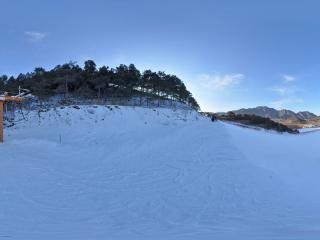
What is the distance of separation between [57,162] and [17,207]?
703 centimetres

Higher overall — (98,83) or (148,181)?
(98,83)

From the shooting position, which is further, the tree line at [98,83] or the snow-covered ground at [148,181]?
the tree line at [98,83]

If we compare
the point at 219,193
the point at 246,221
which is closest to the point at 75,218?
the point at 246,221

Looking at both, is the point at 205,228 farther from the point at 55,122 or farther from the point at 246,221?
the point at 55,122

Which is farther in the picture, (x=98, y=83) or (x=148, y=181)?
(x=98, y=83)

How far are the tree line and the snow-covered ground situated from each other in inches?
351

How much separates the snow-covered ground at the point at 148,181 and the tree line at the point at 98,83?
8.91 metres

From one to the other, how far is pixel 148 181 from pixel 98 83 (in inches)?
Answer: 907

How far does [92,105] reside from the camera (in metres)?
29.1

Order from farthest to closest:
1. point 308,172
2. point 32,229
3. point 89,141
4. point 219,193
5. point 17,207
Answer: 1. point 89,141
2. point 308,172
3. point 219,193
4. point 17,207
5. point 32,229

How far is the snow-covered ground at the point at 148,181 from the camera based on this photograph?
31.2ft

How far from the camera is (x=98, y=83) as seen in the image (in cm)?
3694

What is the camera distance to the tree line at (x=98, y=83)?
3612 centimetres

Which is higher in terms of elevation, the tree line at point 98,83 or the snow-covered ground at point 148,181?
the tree line at point 98,83
